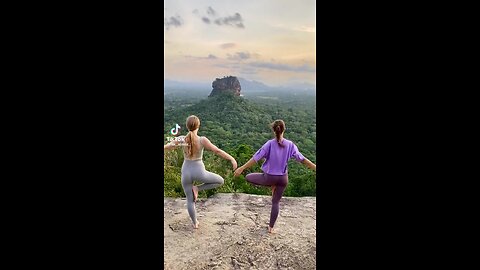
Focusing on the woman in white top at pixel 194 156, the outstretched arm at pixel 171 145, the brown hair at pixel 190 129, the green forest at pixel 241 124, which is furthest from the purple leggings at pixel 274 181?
the green forest at pixel 241 124

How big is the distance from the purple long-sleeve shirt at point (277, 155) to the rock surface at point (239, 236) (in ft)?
2.65

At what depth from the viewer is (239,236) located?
4676 mm

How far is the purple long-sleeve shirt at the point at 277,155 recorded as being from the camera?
4305 millimetres

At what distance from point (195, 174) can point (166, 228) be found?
0.93m

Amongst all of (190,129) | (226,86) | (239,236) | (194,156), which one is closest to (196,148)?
(194,156)

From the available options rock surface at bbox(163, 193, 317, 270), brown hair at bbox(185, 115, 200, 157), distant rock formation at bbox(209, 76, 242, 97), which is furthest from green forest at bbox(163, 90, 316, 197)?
brown hair at bbox(185, 115, 200, 157)

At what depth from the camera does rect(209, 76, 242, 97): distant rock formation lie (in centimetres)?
589

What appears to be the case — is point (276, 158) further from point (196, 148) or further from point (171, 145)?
point (171, 145)

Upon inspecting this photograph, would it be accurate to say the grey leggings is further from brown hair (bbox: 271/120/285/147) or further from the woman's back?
brown hair (bbox: 271/120/285/147)

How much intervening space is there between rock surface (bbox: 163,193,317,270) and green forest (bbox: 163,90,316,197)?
1.48ft

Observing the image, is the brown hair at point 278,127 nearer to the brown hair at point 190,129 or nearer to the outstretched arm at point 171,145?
the brown hair at point 190,129
